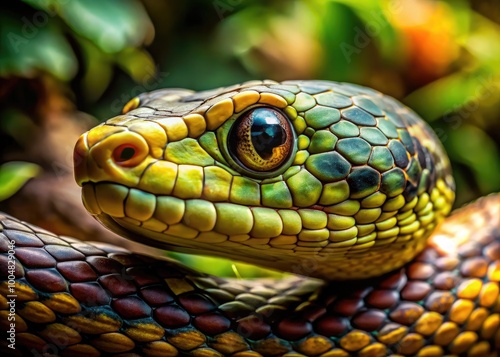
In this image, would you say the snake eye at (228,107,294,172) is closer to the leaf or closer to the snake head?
the snake head

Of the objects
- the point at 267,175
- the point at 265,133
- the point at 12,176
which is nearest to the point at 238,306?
the point at 267,175

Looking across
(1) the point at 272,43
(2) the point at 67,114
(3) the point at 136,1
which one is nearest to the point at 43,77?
(2) the point at 67,114

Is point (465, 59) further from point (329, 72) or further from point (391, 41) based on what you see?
point (329, 72)

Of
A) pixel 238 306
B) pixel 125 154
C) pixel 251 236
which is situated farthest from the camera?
pixel 238 306

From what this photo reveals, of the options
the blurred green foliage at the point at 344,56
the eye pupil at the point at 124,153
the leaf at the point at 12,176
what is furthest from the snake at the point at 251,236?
the blurred green foliage at the point at 344,56

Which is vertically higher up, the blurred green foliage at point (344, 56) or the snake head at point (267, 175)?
the blurred green foliage at point (344, 56)

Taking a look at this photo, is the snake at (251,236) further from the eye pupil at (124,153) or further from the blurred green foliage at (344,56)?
the blurred green foliage at (344,56)

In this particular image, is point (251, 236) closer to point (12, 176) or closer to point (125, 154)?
point (125, 154)
